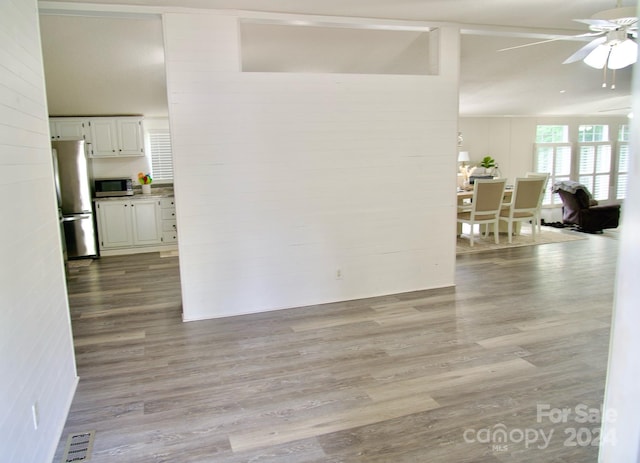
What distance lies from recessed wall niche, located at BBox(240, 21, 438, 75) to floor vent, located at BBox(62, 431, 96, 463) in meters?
3.63

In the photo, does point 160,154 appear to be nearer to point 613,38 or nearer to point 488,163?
point 613,38

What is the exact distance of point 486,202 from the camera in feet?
23.4

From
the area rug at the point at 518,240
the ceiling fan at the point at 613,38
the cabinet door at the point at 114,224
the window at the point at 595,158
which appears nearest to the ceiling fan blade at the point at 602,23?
the ceiling fan at the point at 613,38

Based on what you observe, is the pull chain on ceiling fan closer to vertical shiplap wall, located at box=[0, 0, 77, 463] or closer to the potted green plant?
vertical shiplap wall, located at box=[0, 0, 77, 463]

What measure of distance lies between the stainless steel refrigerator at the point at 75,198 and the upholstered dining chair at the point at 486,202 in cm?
607

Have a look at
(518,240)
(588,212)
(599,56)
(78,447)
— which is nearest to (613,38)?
(599,56)

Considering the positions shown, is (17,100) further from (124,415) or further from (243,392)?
(243,392)

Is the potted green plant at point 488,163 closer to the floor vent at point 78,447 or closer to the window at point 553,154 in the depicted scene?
the window at point 553,154

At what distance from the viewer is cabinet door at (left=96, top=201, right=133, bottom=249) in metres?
7.09

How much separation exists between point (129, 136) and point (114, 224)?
1498 millimetres

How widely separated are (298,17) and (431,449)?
3759 millimetres

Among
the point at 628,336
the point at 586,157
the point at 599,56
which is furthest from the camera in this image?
the point at 586,157

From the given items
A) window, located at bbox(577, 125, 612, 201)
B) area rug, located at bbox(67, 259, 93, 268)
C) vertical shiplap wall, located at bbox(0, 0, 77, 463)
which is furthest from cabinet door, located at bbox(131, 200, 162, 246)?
window, located at bbox(577, 125, 612, 201)

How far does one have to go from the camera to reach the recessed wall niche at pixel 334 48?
463cm
